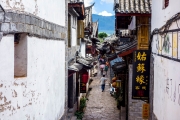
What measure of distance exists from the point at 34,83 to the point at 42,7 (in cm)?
214

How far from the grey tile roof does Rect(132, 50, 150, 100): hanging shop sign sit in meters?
2.11

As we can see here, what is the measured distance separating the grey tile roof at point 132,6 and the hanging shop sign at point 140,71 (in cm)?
211

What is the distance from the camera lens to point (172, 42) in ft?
22.2

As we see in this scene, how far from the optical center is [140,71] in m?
10.8

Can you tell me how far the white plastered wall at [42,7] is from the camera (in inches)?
247

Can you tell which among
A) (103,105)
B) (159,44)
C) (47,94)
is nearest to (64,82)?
(47,94)

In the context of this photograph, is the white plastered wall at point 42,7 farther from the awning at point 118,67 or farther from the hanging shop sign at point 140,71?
the awning at point 118,67

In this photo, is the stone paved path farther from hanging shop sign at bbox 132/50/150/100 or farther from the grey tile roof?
the grey tile roof

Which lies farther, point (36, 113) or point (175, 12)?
point (36, 113)

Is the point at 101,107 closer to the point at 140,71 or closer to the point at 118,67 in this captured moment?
the point at 118,67

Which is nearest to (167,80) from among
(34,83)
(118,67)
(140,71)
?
(34,83)

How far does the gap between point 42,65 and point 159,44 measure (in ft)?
11.2

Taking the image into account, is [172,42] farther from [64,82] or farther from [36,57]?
[64,82]

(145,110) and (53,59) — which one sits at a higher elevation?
(53,59)
